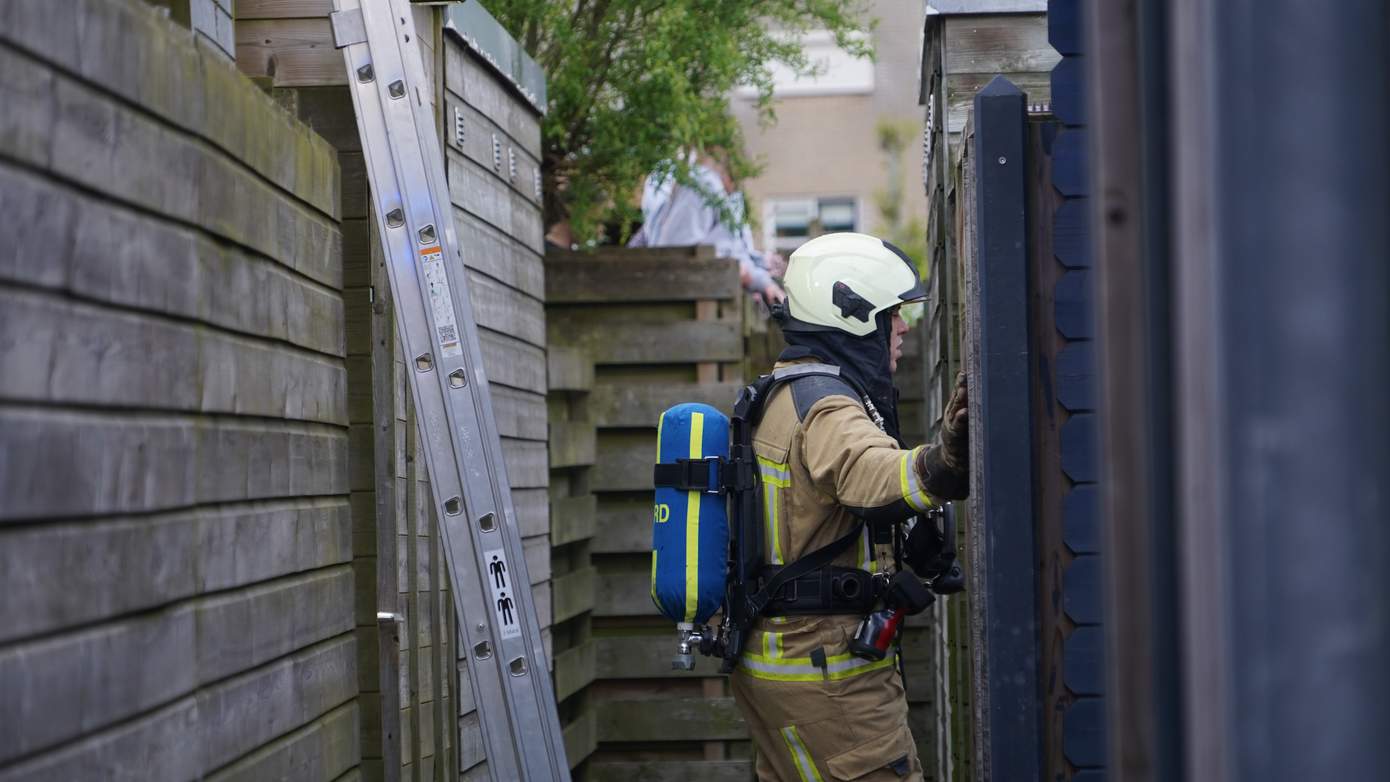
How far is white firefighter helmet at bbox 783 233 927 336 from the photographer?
431 cm

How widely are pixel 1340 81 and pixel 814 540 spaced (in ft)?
9.81

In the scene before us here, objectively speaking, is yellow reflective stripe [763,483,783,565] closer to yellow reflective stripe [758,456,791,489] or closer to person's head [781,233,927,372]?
yellow reflective stripe [758,456,791,489]

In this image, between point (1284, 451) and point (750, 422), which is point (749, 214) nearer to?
point (750, 422)

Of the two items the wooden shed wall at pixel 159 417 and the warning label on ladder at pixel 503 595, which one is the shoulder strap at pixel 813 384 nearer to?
the warning label on ladder at pixel 503 595

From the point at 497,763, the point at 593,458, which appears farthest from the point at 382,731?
the point at 593,458

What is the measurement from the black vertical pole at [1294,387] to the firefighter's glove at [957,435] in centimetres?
229

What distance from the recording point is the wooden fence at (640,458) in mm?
7309

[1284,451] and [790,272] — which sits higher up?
[790,272]

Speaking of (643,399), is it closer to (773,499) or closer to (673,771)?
(673,771)

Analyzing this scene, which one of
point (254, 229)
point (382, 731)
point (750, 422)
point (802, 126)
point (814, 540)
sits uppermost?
point (802, 126)

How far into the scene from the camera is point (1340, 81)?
1.26m

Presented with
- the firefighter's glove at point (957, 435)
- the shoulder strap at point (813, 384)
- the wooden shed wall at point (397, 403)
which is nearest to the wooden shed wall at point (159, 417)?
the wooden shed wall at point (397, 403)

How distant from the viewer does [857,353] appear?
4.33 m

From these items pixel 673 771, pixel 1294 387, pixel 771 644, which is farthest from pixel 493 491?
pixel 673 771
